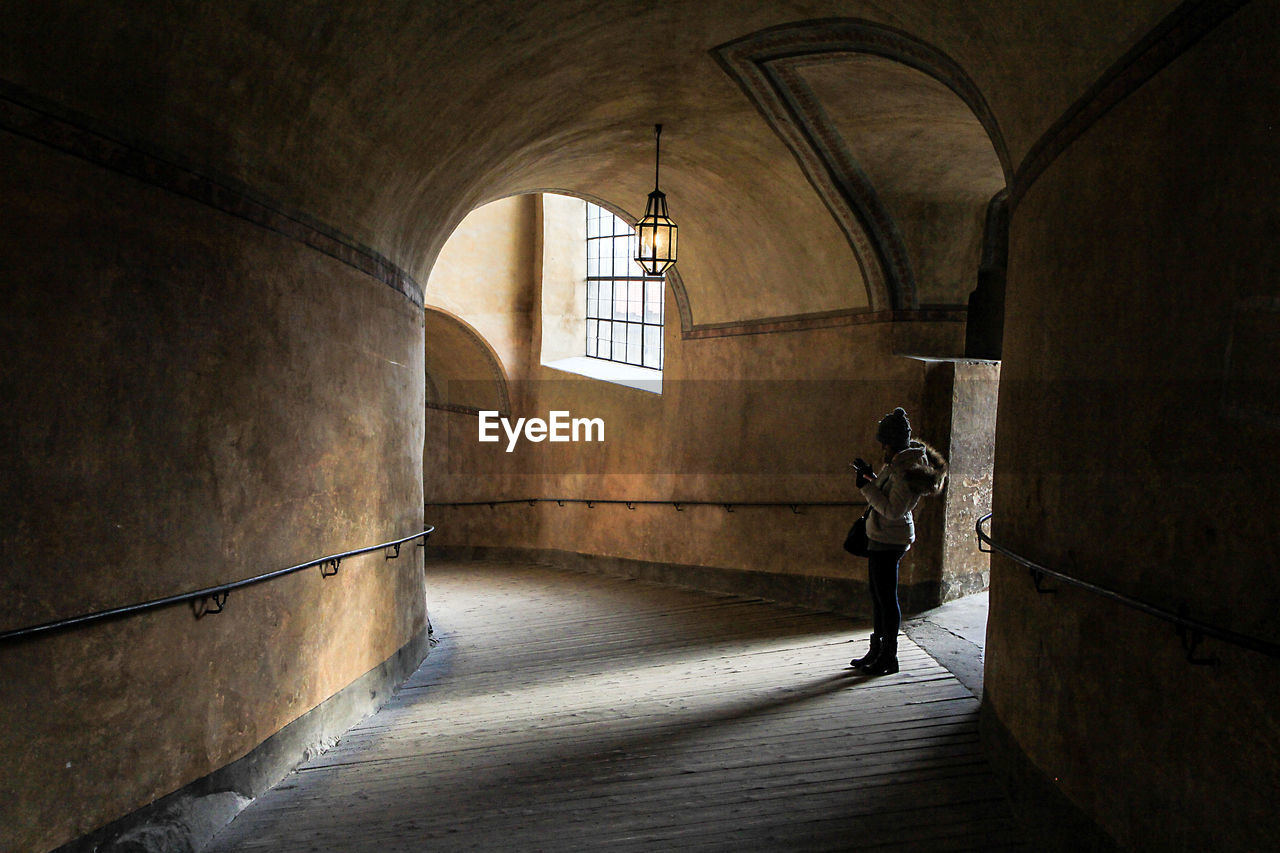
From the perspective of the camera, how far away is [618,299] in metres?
13.1

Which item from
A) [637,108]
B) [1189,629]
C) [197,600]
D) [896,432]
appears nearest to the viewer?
[1189,629]

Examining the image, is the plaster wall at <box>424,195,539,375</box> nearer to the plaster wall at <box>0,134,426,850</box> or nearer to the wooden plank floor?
the wooden plank floor

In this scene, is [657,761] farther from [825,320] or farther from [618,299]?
[618,299]

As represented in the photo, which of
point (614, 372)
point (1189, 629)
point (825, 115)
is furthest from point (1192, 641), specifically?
point (614, 372)

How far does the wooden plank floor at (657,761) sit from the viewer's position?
3504 mm

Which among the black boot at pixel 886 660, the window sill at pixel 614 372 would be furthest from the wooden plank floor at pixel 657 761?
the window sill at pixel 614 372

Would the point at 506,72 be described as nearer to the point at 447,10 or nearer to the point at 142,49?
the point at 447,10

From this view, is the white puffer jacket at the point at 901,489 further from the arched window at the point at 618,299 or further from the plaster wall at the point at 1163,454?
the arched window at the point at 618,299

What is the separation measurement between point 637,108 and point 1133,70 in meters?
4.94

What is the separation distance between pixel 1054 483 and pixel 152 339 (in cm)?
362

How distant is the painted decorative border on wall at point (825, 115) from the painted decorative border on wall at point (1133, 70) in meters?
0.82
